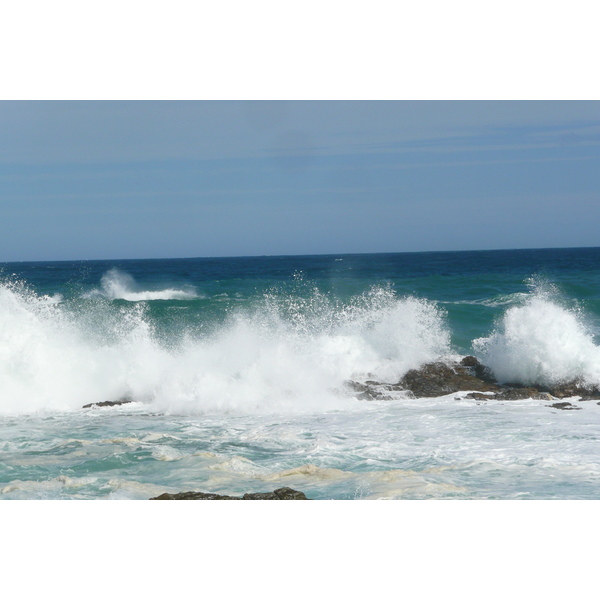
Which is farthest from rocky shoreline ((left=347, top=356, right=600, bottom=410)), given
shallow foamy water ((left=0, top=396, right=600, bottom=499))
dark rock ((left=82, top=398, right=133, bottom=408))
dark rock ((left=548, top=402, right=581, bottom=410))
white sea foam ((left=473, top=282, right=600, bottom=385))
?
dark rock ((left=82, top=398, right=133, bottom=408))

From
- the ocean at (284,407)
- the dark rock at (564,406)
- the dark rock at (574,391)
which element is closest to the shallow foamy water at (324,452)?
the ocean at (284,407)

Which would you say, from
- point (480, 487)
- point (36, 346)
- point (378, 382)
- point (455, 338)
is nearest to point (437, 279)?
point (455, 338)

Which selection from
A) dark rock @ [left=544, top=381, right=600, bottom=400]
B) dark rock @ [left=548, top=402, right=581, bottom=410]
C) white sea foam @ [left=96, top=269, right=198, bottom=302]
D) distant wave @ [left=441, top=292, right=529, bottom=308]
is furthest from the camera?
white sea foam @ [left=96, top=269, right=198, bottom=302]

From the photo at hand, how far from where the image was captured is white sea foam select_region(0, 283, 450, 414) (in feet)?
24.3

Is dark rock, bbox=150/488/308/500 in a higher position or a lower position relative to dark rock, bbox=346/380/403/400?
lower

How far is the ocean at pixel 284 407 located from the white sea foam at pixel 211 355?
2cm

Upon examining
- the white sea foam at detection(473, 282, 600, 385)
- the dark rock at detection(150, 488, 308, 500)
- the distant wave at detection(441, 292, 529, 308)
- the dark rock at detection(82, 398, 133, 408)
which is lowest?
the dark rock at detection(82, 398, 133, 408)

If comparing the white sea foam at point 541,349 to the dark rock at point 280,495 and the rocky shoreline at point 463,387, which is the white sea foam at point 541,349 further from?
the dark rock at point 280,495

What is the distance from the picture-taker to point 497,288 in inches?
632

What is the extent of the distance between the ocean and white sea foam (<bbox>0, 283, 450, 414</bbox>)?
2 centimetres

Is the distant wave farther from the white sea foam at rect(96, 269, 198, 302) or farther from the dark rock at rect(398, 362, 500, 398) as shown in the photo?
the white sea foam at rect(96, 269, 198, 302)

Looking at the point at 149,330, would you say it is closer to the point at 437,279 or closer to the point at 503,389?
the point at 503,389
